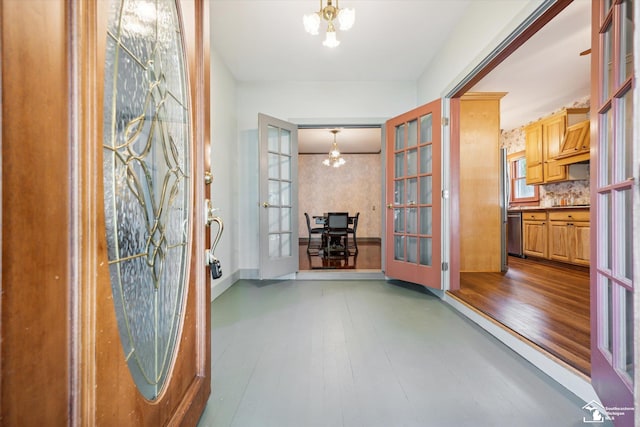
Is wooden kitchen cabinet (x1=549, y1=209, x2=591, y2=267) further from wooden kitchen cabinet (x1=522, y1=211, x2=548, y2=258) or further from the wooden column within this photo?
the wooden column

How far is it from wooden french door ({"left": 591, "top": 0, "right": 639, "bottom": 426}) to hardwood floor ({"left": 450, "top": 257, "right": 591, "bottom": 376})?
0.35 meters

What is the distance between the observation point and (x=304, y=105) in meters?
3.89

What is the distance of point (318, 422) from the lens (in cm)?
120

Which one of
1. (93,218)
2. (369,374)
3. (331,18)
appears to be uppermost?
(331,18)

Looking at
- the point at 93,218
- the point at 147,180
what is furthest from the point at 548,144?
the point at 93,218

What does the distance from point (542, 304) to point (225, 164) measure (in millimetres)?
3468

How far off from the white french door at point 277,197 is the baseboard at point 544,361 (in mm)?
2230

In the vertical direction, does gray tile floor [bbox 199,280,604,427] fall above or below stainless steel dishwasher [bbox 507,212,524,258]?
below

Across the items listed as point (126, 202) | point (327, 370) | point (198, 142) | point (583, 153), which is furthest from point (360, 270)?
point (583, 153)

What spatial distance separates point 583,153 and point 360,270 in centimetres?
383

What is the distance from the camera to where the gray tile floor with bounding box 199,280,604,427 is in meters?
1.24

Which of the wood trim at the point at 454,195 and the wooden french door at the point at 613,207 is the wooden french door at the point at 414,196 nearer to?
the wood trim at the point at 454,195

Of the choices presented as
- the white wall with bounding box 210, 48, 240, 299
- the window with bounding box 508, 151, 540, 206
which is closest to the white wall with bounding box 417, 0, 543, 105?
the white wall with bounding box 210, 48, 240, 299

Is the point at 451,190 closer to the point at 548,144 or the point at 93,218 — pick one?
the point at 93,218
